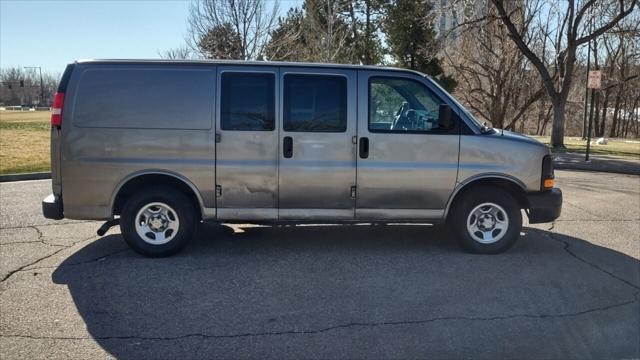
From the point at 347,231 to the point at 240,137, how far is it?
2.24 metres

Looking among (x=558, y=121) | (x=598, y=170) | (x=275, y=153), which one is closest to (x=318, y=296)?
(x=275, y=153)

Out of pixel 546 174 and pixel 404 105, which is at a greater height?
pixel 404 105

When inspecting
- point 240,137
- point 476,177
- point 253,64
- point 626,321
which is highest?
point 253,64

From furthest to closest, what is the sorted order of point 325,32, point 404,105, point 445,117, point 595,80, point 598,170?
point 325,32 < point 598,170 < point 595,80 < point 404,105 < point 445,117

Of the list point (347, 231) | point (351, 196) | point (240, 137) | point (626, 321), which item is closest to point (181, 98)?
point (240, 137)

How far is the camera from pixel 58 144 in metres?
5.73

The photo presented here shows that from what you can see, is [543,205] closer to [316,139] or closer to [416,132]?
[416,132]

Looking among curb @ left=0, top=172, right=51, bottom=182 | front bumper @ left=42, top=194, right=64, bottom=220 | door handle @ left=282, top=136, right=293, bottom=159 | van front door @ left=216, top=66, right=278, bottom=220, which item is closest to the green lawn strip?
curb @ left=0, top=172, right=51, bottom=182

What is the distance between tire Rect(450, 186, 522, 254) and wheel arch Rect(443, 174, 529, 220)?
5cm

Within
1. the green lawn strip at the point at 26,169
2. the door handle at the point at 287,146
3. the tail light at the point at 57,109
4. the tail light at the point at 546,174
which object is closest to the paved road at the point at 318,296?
the tail light at the point at 546,174

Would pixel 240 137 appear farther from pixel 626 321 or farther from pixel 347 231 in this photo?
pixel 626 321

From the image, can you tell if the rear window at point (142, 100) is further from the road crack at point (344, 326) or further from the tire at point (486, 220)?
the tire at point (486, 220)

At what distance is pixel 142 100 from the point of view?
227 inches

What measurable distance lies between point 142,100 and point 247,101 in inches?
43.8
